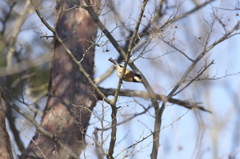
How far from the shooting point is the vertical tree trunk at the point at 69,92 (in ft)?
14.3

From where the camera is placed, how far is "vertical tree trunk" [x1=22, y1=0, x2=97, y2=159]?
14.3 ft

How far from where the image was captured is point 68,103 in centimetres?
456

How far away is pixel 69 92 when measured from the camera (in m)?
4.61

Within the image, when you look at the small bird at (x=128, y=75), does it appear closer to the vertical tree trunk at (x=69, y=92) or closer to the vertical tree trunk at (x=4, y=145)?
the vertical tree trunk at (x=69, y=92)

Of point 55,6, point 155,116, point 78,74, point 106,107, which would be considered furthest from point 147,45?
point 55,6

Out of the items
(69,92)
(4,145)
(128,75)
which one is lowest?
(4,145)

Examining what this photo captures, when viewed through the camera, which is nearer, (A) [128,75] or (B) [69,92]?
(A) [128,75]

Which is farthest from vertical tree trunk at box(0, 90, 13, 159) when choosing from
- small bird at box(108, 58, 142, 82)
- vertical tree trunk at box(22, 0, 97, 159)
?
small bird at box(108, 58, 142, 82)

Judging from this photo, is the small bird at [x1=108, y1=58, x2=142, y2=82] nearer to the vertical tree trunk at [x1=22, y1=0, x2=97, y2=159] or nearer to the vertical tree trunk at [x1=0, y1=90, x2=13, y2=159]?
the vertical tree trunk at [x1=22, y1=0, x2=97, y2=159]

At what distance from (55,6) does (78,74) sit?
33.0 inches

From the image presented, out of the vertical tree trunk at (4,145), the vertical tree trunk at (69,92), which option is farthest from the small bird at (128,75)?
the vertical tree trunk at (4,145)

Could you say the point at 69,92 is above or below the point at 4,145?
above

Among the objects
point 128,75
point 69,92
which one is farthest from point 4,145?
point 69,92

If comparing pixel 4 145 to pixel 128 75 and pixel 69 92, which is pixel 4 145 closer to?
pixel 128 75
